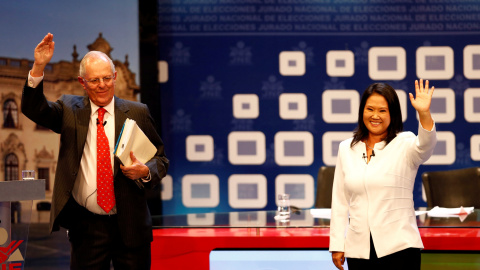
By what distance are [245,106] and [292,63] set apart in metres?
0.66

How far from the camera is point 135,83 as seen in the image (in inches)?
214

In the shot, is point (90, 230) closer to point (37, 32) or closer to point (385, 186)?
point (385, 186)

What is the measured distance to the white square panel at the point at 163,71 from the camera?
562 cm

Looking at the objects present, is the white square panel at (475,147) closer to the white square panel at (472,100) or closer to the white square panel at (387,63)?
the white square panel at (472,100)

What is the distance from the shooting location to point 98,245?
228 cm

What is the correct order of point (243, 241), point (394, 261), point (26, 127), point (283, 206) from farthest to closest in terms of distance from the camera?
1. point (26, 127)
2. point (283, 206)
3. point (243, 241)
4. point (394, 261)

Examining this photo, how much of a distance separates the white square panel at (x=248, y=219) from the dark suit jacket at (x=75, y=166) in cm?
78

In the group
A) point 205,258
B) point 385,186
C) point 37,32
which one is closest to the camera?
point 385,186

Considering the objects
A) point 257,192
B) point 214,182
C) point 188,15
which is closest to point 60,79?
point 188,15

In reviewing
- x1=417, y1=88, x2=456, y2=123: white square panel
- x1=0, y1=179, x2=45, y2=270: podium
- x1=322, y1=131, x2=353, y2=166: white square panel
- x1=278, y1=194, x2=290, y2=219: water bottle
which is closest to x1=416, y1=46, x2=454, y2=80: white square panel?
x1=417, y1=88, x2=456, y2=123: white square panel

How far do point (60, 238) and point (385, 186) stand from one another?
4.06 meters

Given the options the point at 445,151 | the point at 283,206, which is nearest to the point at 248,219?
the point at 283,206

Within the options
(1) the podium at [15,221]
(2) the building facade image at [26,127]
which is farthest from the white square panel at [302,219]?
(2) the building facade image at [26,127]

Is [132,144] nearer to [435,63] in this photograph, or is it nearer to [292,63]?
[292,63]
